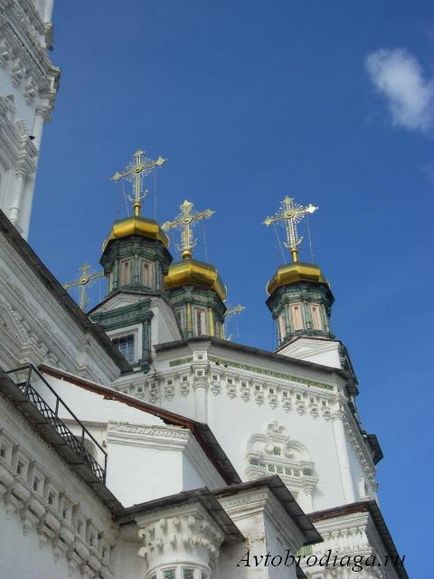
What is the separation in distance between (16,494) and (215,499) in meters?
2.63

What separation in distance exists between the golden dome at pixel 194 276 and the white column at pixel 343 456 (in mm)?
9605

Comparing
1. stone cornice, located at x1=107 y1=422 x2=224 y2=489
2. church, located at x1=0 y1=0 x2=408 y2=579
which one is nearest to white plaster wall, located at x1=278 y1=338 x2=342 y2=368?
church, located at x1=0 y1=0 x2=408 y2=579

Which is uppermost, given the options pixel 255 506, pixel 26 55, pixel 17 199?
pixel 26 55

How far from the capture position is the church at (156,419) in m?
11.0

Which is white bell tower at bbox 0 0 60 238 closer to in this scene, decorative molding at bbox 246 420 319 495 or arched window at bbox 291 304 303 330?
decorative molding at bbox 246 420 319 495

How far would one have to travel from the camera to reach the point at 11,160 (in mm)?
19469

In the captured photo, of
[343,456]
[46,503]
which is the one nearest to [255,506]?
[46,503]

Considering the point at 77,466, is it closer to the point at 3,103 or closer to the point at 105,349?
the point at 105,349

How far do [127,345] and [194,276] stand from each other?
7236 mm

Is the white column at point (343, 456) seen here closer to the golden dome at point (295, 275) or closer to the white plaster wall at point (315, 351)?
the white plaster wall at point (315, 351)

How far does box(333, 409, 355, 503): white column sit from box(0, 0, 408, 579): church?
2.0 inches

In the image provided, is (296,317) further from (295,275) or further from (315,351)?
(315,351)

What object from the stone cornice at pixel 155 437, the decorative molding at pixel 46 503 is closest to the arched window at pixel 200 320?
the stone cornice at pixel 155 437

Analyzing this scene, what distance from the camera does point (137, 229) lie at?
1209 inches
